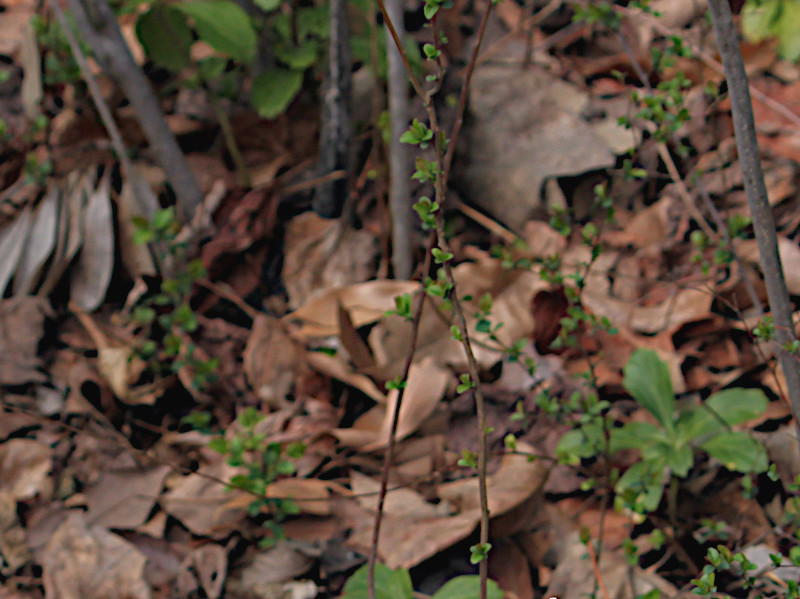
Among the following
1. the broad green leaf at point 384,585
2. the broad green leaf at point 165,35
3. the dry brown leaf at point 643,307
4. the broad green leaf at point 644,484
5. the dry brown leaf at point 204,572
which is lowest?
the dry brown leaf at point 204,572

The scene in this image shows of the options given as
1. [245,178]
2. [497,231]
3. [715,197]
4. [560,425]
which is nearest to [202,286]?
[245,178]

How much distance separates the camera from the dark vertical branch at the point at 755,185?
837mm

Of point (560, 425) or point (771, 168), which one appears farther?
point (771, 168)

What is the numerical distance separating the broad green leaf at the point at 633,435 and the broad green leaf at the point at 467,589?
0.39m

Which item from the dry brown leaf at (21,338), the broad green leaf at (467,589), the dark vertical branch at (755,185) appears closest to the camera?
the dark vertical branch at (755,185)

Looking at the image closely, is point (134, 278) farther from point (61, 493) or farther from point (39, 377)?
point (61, 493)

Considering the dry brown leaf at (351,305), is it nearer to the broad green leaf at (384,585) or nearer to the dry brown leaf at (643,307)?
the dry brown leaf at (643,307)

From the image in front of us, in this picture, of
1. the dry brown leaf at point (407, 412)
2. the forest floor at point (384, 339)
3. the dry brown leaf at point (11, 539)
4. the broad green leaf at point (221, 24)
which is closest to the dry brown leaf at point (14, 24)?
the forest floor at point (384, 339)

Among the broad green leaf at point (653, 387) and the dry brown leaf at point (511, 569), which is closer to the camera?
the dry brown leaf at point (511, 569)

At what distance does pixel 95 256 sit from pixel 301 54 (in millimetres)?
798

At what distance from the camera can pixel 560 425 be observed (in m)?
1.48

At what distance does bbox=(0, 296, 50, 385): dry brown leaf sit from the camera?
1705 mm

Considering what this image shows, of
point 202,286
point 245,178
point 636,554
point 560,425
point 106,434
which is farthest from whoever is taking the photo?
point 245,178

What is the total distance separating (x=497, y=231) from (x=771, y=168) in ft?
2.40
